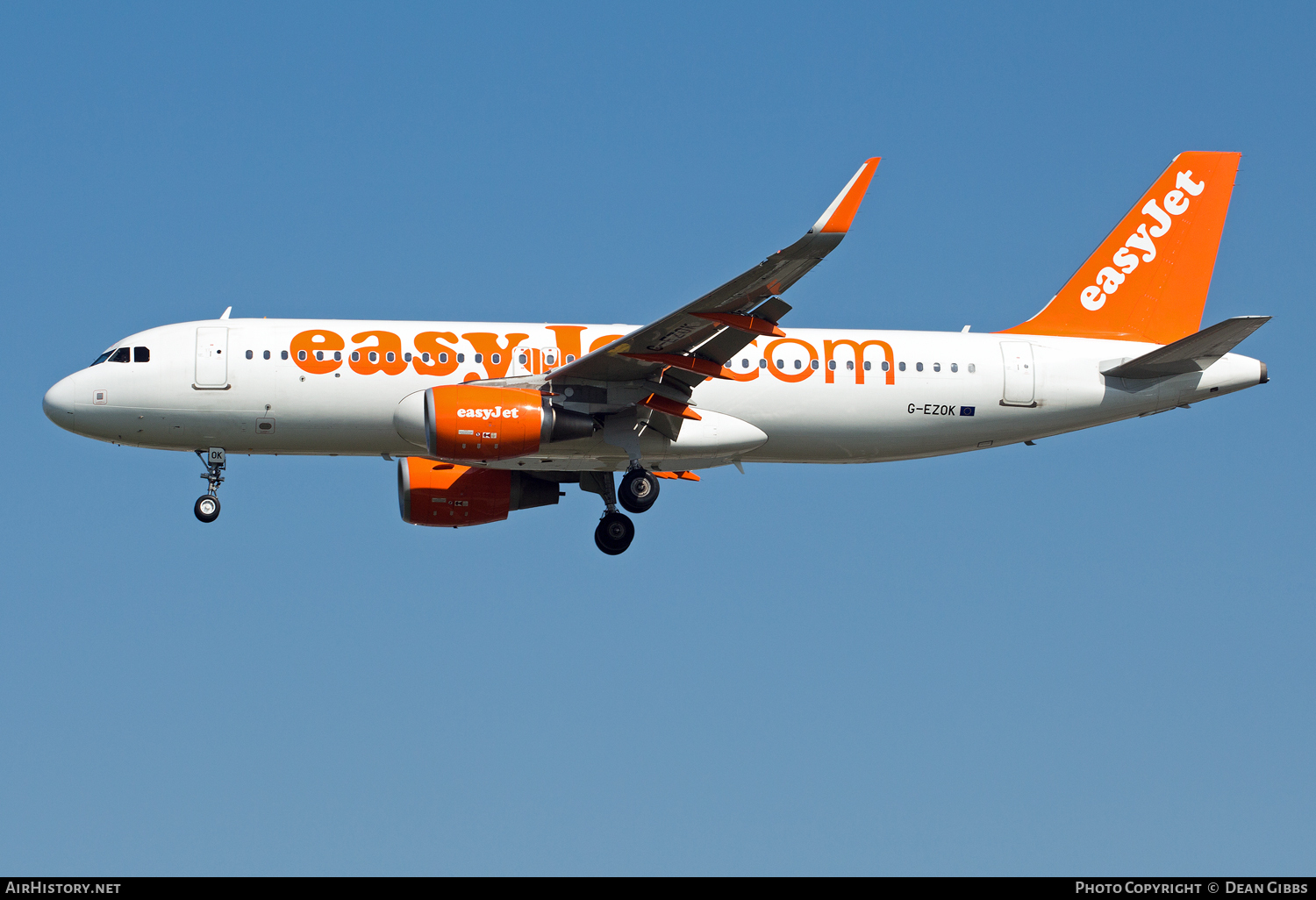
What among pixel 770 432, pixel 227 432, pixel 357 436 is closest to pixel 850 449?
pixel 770 432

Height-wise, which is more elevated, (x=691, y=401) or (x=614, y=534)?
(x=691, y=401)

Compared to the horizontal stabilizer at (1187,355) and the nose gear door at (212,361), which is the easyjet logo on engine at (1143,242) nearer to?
the horizontal stabilizer at (1187,355)

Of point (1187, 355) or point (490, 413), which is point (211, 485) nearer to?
point (490, 413)

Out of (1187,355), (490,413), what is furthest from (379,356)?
(1187,355)

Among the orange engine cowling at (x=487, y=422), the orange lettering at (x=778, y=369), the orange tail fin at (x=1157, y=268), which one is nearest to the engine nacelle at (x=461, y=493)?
the orange engine cowling at (x=487, y=422)

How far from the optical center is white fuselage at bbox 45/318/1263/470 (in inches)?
1316

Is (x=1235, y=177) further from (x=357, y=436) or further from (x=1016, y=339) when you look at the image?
(x=357, y=436)

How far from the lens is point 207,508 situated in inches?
1342

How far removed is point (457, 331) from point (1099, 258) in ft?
50.4

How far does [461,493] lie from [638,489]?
203 inches

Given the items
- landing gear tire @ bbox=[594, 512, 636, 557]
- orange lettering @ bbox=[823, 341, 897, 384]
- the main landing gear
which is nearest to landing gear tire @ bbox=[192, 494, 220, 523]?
the main landing gear

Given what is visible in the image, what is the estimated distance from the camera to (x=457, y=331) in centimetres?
3444

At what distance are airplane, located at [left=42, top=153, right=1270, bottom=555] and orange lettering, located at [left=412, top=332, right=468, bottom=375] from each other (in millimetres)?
39
